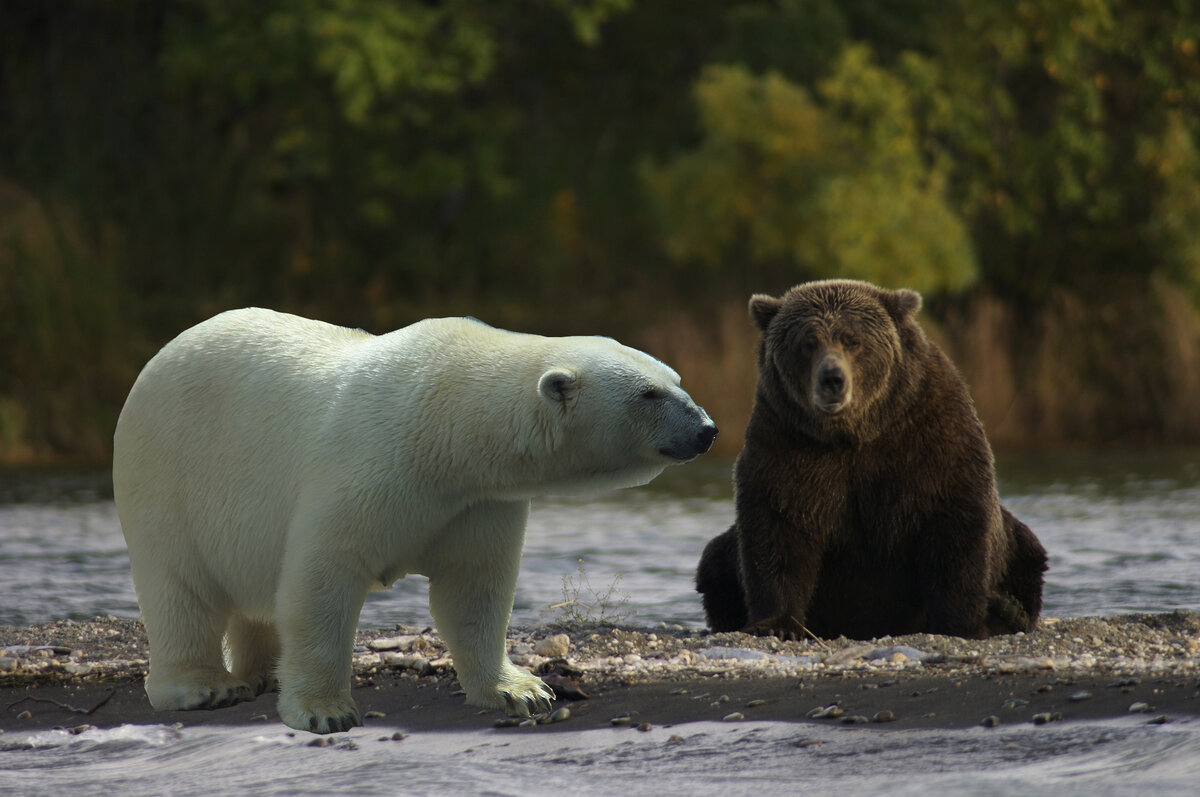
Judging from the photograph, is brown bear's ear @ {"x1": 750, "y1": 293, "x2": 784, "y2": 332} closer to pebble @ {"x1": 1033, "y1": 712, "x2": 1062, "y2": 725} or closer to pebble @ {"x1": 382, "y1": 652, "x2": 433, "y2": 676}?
pebble @ {"x1": 382, "y1": 652, "x2": 433, "y2": 676}

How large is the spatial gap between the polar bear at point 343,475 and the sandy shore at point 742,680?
255 mm

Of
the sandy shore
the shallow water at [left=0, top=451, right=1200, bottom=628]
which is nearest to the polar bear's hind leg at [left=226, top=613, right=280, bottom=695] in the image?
the sandy shore

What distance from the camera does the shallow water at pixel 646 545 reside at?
8.09 m

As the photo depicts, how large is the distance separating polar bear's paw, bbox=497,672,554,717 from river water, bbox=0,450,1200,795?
0.30 m

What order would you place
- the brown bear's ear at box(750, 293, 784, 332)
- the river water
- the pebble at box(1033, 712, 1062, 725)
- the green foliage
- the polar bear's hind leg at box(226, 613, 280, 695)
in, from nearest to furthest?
the river water
the pebble at box(1033, 712, 1062, 725)
the polar bear's hind leg at box(226, 613, 280, 695)
the brown bear's ear at box(750, 293, 784, 332)
the green foliage

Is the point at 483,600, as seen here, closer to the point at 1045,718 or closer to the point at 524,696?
the point at 524,696

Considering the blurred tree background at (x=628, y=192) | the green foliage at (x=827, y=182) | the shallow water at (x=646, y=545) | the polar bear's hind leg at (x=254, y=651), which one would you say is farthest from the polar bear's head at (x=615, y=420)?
the green foliage at (x=827, y=182)

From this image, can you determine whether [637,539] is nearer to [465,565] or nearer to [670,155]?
[465,565]

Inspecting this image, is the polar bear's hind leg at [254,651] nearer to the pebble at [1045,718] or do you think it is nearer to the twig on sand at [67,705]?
the twig on sand at [67,705]

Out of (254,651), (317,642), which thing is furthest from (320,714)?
(254,651)

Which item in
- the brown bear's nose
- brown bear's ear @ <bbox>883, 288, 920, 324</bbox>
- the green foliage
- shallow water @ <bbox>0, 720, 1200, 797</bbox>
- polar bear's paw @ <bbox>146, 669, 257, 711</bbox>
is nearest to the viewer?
shallow water @ <bbox>0, 720, 1200, 797</bbox>

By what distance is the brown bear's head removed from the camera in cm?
636

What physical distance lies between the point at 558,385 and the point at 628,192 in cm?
2377

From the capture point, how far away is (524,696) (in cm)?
533
